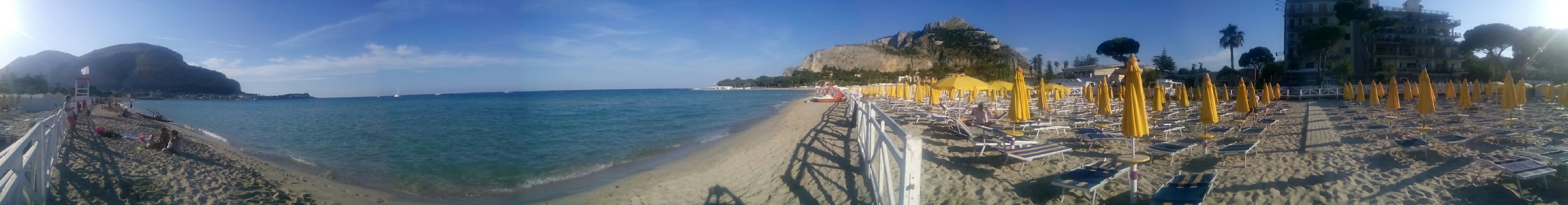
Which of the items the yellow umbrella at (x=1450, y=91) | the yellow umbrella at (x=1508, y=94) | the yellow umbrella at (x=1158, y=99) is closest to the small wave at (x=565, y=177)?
the yellow umbrella at (x=1158, y=99)

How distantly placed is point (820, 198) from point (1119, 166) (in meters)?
2.42

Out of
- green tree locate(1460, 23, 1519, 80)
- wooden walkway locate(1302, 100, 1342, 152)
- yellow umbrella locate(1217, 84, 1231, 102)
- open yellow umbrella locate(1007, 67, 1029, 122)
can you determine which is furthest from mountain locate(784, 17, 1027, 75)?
green tree locate(1460, 23, 1519, 80)

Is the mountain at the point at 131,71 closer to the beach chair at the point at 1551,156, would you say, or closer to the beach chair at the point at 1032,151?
the beach chair at the point at 1032,151

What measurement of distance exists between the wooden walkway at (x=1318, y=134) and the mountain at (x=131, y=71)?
28249 mm

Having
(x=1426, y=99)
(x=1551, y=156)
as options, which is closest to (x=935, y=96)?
(x=1426, y=99)

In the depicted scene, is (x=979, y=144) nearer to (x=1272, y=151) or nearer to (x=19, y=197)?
(x=1272, y=151)

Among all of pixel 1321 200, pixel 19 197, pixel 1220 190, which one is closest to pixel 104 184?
pixel 19 197

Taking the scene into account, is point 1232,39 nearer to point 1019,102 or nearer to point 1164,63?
point 1164,63

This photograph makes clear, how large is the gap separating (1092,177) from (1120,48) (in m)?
57.7

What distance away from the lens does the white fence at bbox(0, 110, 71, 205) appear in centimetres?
358

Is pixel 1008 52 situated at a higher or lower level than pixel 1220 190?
higher

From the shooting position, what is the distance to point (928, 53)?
8331 cm

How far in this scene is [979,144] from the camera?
274 inches

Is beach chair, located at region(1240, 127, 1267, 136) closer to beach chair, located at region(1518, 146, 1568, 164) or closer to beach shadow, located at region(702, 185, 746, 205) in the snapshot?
beach chair, located at region(1518, 146, 1568, 164)
